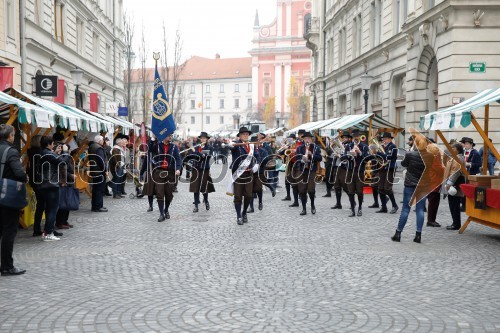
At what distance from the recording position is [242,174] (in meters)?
12.2

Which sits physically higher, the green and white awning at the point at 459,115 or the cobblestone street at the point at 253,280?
the green and white awning at the point at 459,115

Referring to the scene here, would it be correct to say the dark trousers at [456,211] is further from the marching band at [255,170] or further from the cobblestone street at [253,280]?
the marching band at [255,170]

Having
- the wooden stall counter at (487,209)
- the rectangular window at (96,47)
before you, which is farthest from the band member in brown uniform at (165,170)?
the rectangular window at (96,47)

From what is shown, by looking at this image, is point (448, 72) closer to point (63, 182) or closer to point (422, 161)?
point (422, 161)

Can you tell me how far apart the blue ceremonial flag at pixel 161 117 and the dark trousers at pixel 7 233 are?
23.4 ft

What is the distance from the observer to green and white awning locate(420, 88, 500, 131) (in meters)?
10.3

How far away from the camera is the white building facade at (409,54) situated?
66.2ft

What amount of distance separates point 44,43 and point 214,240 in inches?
725

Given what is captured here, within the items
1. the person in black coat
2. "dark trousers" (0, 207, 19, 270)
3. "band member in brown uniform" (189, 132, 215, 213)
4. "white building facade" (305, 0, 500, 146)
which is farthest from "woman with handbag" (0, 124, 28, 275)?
"white building facade" (305, 0, 500, 146)

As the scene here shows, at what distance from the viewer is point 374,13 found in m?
31.2

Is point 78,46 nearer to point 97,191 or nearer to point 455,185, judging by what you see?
point 97,191

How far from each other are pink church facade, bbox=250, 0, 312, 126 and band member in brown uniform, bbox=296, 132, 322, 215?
83.1 meters

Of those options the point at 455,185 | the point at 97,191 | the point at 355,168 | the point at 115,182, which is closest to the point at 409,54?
the point at 355,168

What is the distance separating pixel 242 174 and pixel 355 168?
330cm
